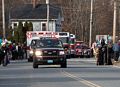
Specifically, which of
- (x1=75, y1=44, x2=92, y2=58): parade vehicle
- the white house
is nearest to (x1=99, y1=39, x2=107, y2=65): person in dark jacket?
(x1=75, y1=44, x2=92, y2=58): parade vehicle

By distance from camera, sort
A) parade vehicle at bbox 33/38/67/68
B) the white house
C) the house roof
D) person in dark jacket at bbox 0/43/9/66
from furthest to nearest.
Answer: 1. the house roof
2. the white house
3. person in dark jacket at bbox 0/43/9/66
4. parade vehicle at bbox 33/38/67/68

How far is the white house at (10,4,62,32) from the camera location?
350 feet

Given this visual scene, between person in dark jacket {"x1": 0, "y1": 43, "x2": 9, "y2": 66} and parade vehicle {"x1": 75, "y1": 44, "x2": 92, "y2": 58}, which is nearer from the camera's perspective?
person in dark jacket {"x1": 0, "y1": 43, "x2": 9, "y2": 66}

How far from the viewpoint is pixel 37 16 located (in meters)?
107

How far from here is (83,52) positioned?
68.5 m

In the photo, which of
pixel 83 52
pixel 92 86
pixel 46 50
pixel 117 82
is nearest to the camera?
pixel 92 86

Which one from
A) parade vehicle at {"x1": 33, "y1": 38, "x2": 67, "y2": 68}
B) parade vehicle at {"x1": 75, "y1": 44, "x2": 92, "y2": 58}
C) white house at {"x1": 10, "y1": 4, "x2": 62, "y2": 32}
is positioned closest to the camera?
parade vehicle at {"x1": 33, "y1": 38, "x2": 67, "y2": 68}

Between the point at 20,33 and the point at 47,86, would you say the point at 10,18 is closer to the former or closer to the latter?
the point at 20,33

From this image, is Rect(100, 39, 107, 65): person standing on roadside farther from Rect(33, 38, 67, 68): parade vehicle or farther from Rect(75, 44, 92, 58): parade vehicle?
Rect(75, 44, 92, 58): parade vehicle

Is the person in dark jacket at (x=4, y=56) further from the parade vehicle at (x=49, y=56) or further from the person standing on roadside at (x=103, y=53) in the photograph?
the person standing on roadside at (x=103, y=53)

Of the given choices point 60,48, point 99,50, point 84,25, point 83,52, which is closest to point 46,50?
point 60,48

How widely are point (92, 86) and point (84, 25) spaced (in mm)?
82092

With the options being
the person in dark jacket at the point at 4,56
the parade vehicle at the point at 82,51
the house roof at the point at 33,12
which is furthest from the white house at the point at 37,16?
the person in dark jacket at the point at 4,56

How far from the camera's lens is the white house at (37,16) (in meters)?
107
